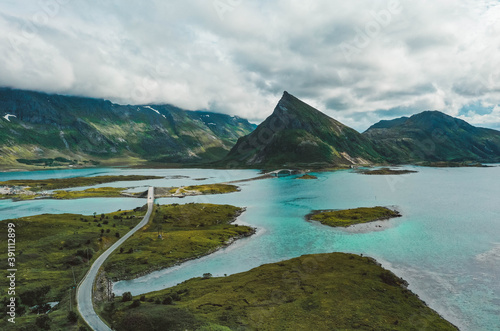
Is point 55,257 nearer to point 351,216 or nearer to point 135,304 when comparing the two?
point 135,304

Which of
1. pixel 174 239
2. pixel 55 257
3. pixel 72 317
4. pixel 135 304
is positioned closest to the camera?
pixel 72 317

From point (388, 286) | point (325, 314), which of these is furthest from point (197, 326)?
point (388, 286)

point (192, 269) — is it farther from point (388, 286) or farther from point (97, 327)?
point (388, 286)

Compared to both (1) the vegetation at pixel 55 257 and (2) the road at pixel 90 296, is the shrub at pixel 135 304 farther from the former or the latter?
(1) the vegetation at pixel 55 257

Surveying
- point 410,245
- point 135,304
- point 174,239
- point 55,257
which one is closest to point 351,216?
point 410,245

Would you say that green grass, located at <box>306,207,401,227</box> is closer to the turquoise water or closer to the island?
the turquoise water

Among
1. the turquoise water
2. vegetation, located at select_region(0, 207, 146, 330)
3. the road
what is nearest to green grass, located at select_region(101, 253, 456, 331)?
the road
